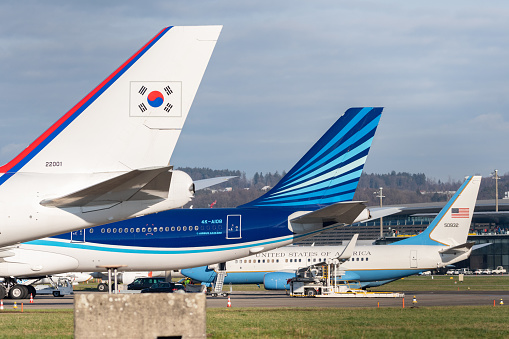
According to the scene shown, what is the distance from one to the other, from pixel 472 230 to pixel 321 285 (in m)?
80.5

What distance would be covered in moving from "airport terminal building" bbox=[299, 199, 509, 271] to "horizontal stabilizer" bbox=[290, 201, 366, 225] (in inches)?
2428

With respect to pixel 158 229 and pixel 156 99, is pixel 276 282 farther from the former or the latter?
pixel 156 99

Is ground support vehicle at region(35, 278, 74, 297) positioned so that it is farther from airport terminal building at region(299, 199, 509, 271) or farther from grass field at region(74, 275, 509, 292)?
airport terminal building at region(299, 199, 509, 271)

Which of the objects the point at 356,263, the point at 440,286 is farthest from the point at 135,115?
the point at 440,286

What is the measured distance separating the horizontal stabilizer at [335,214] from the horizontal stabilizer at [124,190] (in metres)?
16.6

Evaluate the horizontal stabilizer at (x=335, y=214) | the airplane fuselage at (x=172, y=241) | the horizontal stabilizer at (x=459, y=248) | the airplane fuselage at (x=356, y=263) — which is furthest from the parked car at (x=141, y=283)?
the horizontal stabilizer at (x=335, y=214)

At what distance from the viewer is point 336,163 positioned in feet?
106

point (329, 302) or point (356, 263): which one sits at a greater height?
point (356, 263)

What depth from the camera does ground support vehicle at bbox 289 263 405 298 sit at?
1517 inches

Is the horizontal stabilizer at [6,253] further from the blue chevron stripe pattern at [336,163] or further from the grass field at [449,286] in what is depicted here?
the grass field at [449,286]

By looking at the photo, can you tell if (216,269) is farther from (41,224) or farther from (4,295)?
(41,224)

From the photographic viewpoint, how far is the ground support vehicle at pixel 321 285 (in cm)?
3853

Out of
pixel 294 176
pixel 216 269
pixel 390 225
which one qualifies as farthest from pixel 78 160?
pixel 390 225

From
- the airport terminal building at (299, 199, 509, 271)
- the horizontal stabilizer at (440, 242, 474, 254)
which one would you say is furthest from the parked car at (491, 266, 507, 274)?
the horizontal stabilizer at (440, 242, 474, 254)
